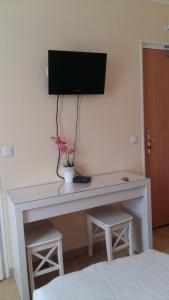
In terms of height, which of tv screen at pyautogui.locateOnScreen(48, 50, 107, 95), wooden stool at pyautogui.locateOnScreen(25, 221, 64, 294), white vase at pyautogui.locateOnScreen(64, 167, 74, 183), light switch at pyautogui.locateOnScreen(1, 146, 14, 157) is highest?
tv screen at pyautogui.locateOnScreen(48, 50, 107, 95)

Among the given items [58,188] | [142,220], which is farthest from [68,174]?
[142,220]

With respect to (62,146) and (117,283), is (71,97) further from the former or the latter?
(117,283)

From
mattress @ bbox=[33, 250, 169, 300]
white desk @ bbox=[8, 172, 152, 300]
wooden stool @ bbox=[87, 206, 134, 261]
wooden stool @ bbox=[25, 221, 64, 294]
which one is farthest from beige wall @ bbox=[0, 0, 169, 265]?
mattress @ bbox=[33, 250, 169, 300]

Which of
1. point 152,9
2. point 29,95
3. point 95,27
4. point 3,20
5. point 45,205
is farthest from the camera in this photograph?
point 152,9

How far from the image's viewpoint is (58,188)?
2.32m

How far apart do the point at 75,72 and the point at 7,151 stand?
949 millimetres

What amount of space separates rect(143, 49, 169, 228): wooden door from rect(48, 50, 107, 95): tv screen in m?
0.76

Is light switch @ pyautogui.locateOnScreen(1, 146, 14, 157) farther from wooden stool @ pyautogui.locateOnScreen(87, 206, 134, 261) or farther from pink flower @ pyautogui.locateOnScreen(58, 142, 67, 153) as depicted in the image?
wooden stool @ pyautogui.locateOnScreen(87, 206, 134, 261)

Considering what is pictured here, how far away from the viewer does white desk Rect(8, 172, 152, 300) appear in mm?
2008

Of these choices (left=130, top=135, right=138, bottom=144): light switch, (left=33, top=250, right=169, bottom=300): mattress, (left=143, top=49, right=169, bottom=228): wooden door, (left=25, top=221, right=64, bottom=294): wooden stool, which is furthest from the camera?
(left=143, top=49, right=169, bottom=228): wooden door

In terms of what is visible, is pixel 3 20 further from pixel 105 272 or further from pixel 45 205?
pixel 105 272

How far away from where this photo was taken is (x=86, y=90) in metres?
2.55

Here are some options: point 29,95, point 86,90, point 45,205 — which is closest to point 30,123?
point 29,95

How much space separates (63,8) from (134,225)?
225 centimetres
